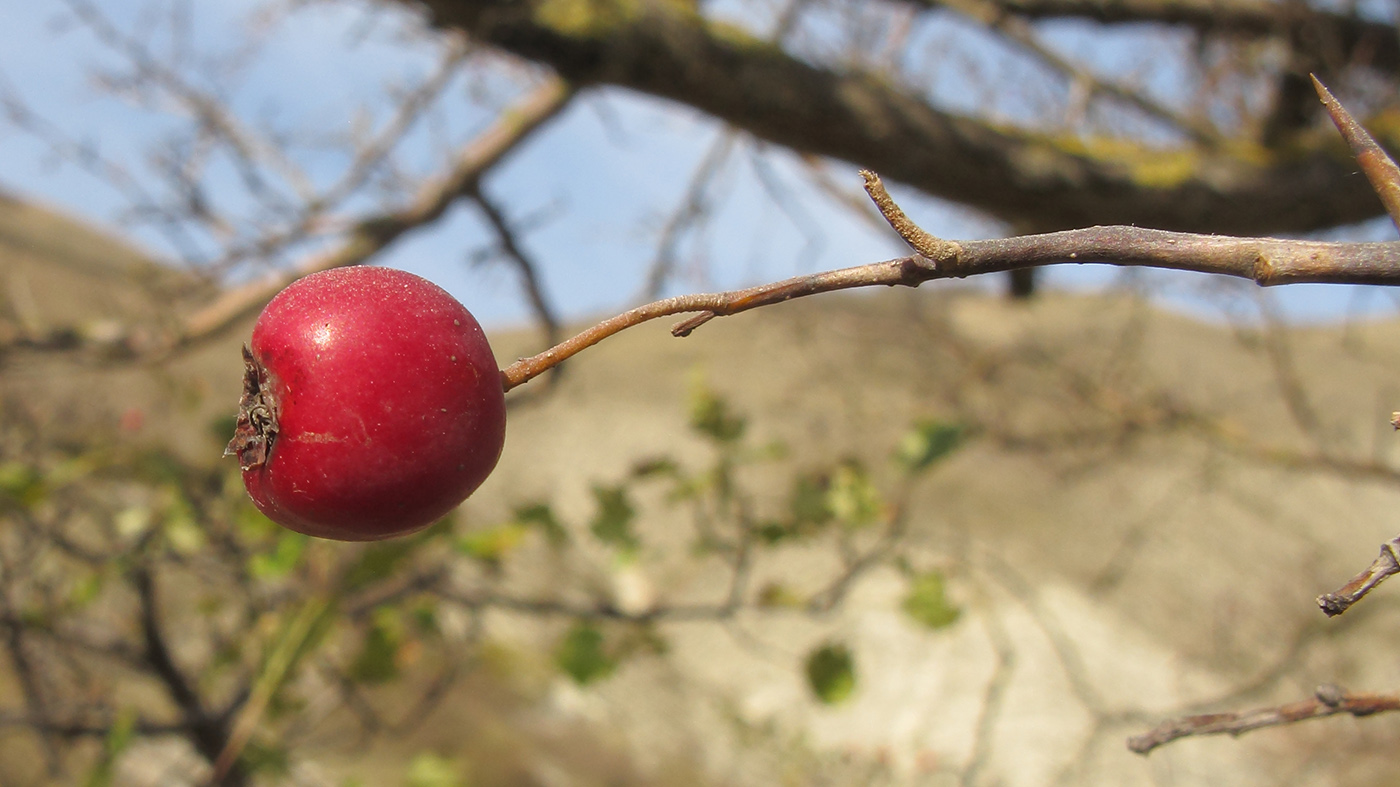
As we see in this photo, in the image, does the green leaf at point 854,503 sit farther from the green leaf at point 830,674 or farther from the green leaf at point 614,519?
the green leaf at point 614,519

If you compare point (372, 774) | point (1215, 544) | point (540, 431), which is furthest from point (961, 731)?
point (540, 431)

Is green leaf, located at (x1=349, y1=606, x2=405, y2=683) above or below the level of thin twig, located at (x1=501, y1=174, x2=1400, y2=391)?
below

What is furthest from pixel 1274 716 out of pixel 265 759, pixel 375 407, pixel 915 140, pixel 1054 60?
pixel 1054 60

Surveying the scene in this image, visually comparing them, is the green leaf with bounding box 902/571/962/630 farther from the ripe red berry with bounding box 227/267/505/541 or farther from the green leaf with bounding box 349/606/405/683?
the ripe red berry with bounding box 227/267/505/541

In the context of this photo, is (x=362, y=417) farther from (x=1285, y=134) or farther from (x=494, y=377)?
(x=1285, y=134)

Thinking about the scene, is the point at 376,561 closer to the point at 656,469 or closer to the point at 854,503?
the point at 656,469

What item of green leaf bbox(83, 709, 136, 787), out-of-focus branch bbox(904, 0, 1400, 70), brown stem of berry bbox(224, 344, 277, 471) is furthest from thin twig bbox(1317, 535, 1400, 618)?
out-of-focus branch bbox(904, 0, 1400, 70)
